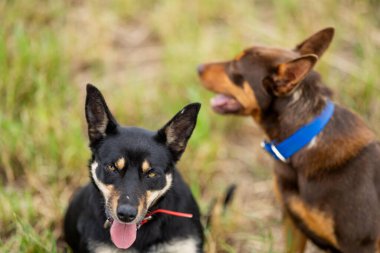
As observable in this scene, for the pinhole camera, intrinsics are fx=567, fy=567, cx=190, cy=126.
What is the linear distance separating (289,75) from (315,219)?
987 mm

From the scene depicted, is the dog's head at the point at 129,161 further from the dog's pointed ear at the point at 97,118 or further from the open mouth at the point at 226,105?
the open mouth at the point at 226,105

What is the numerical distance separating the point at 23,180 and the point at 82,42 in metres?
2.17

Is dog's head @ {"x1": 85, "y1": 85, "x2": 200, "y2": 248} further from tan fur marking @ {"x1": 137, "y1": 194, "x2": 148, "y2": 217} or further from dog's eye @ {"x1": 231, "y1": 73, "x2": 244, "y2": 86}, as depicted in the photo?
dog's eye @ {"x1": 231, "y1": 73, "x2": 244, "y2": 86}

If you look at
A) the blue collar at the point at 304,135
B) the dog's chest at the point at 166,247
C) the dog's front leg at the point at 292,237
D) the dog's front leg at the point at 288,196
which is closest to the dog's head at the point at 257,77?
the blue collar at the point at 304,135

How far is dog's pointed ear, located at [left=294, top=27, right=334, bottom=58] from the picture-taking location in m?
4.12

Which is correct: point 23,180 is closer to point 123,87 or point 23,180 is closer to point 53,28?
point 123,87

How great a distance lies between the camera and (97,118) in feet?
11.6

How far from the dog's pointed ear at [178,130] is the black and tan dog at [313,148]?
691 millimetres

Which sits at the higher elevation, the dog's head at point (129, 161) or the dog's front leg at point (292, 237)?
the dog's head at point (129, 161)

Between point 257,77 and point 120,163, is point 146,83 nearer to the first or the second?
point 257,77

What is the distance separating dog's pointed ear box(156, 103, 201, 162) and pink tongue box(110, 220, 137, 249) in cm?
52

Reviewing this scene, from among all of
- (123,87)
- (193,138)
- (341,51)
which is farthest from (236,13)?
(193,138)

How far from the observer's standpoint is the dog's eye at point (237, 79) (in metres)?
4.15

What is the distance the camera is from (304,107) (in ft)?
12.8
